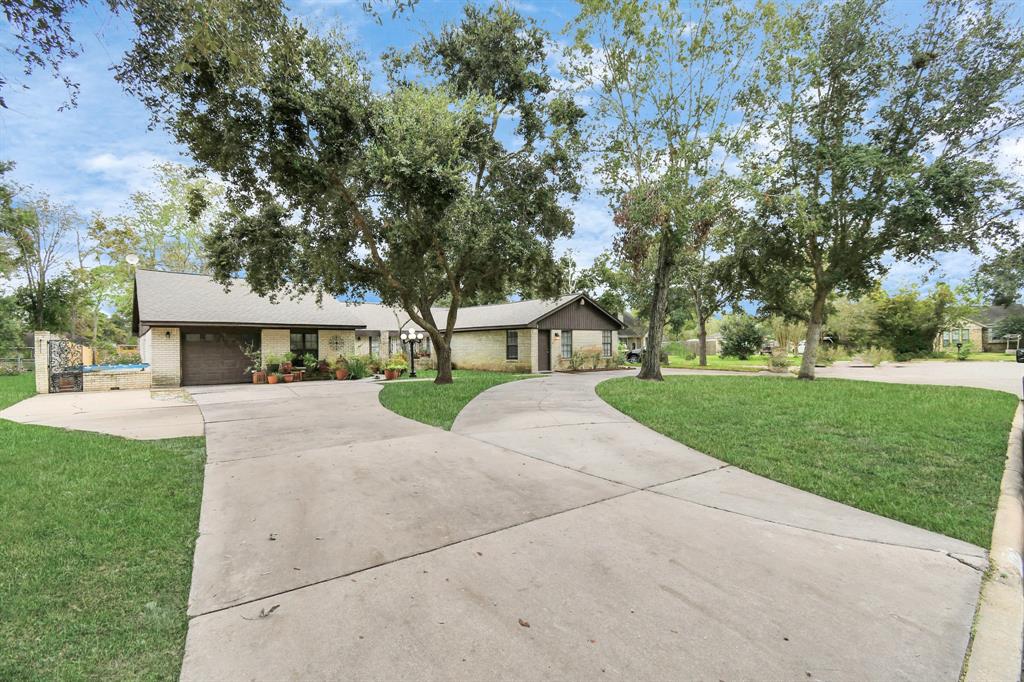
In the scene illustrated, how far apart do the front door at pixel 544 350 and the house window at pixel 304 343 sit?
1032 cm

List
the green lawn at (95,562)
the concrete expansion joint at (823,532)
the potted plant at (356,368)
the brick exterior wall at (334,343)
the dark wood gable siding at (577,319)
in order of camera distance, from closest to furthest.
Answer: the green lawn at (95,562), the concrete expansion joint at (823,532), the potted plant at (356,368), the brick exterior wall at (334,343), the dark wood gable siding at (577,319)

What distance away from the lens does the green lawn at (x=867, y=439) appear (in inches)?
164

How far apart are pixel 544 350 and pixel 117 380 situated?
16959 mm

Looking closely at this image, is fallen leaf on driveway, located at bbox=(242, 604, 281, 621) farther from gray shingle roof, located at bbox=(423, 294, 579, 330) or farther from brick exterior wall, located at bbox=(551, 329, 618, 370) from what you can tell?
brick exterior wall, located at bbox=(551, 329, 618, 370)

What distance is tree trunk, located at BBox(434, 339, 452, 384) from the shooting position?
1449cm

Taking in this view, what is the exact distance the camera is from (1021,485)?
452cm

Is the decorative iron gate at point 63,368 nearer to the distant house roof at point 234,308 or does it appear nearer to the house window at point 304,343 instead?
the distant house roof at point 234,308

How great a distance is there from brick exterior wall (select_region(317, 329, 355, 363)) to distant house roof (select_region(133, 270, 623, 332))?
51cm

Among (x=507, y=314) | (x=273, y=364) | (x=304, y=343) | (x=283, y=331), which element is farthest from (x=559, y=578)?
(x=507, y=314)

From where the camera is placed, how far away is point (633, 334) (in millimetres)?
40375

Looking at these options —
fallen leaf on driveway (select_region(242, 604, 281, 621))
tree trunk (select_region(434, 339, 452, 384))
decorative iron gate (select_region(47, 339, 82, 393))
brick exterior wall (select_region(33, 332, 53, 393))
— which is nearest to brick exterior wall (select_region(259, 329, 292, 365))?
decorative iron gate (select_region(47, 339, 82, 393))

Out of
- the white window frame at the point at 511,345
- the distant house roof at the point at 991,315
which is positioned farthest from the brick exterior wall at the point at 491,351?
the distant house roof at the point at 991,315

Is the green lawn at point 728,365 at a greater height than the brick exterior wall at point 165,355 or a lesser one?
lesser

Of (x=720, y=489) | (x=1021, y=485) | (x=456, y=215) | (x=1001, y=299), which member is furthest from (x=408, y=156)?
(x=1001, y=299)
